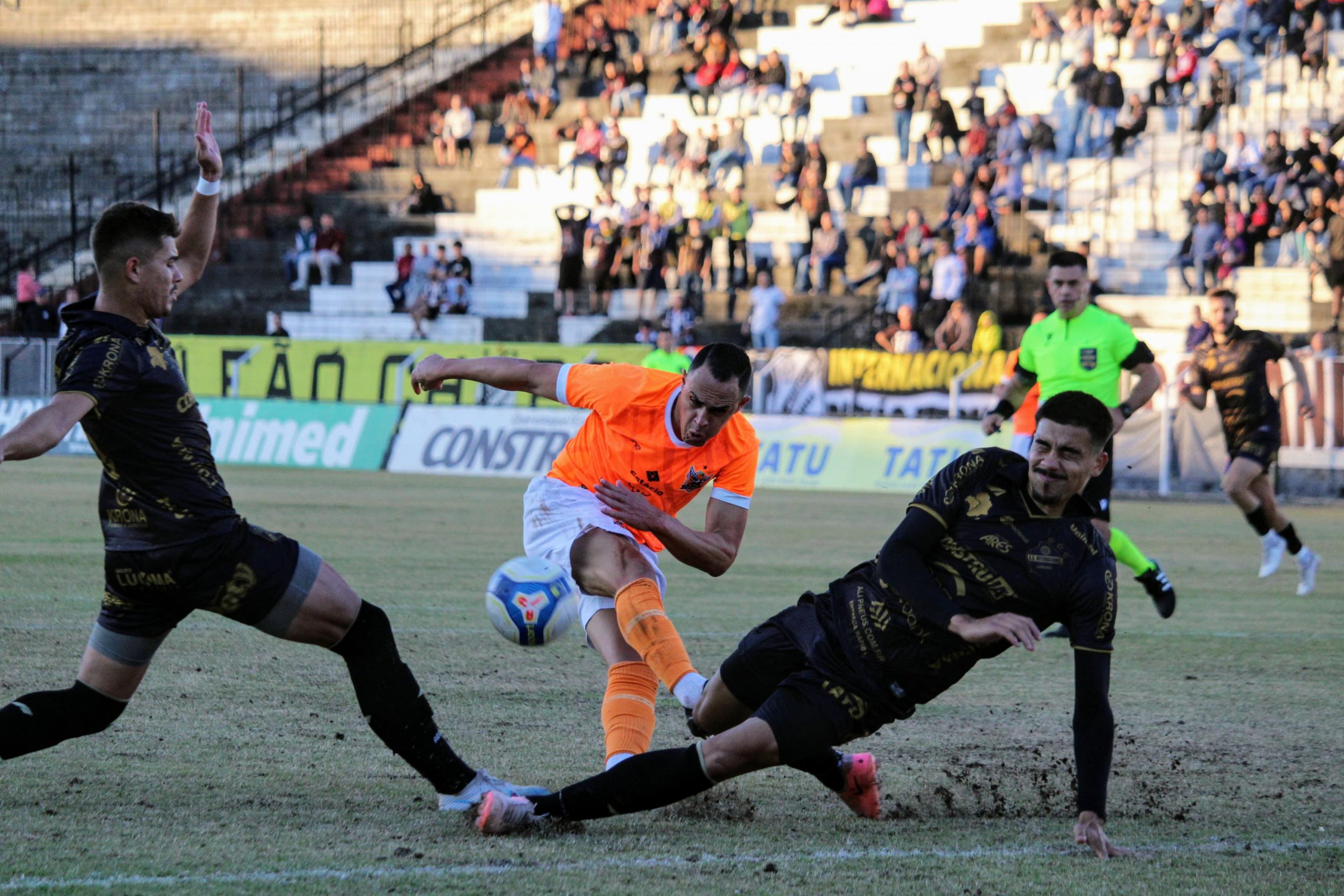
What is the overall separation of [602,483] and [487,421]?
17442 millimetres

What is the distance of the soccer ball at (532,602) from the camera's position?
643 cm

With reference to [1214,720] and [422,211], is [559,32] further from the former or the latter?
[1214,720]

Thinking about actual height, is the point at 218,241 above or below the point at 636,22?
below

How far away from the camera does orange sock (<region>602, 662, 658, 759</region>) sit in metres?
5.81

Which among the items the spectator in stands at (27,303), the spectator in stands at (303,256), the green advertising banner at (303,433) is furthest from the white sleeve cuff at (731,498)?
the spectator in stands at (27,303)

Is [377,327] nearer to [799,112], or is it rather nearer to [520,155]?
[520,155]

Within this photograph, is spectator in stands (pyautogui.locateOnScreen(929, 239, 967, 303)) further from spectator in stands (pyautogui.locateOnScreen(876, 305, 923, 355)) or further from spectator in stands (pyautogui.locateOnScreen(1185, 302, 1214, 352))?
spectator in stands (pyautogui.locateOnScreen(1185, 302, 1214, 352))

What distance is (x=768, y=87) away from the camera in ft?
106

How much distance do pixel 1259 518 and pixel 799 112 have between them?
63.6ft

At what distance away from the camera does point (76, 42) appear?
4069 cm

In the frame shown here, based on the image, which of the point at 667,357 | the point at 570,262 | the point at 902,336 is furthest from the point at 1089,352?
the point at 570,262

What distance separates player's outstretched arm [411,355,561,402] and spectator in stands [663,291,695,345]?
19.4 metres

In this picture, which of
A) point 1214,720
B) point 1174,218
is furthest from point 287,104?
point 1214,720

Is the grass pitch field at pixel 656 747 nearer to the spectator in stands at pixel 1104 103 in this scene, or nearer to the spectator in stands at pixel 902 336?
Answer: the spectator in stands at pixel 902 336
